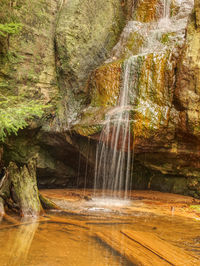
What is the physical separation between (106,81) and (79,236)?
605 centimetres

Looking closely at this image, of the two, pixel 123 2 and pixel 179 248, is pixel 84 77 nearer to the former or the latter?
pixel 123 2

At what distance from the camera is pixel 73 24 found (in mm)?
9750

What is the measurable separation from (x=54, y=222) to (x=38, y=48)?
6.98 meters

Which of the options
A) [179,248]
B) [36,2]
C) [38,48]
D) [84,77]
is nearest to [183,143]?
[84,77]

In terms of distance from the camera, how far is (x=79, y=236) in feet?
11.0

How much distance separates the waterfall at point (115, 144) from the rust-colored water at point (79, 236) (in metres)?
3.10

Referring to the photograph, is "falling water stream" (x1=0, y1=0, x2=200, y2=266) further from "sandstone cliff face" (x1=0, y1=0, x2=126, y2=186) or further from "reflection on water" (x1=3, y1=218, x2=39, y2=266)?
"sandstone cliff face" (x1=0, y1=0, x2=126, y2=186)

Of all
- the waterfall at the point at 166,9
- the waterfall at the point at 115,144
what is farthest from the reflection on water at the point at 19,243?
the waterfall at the point at 166,9

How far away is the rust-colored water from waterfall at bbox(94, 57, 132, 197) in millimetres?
3101

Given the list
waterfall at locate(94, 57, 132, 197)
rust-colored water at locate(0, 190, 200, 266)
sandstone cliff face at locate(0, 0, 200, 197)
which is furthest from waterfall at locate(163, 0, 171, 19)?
rust-colored water at locate(0, 190, 200, 266)

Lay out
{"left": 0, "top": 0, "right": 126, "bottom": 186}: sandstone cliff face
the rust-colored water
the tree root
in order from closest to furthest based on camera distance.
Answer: the rust-colored water
the tree root
{"left": 0, "top": 0, "right": 126, "bottom": 186}: sandstone cliff face

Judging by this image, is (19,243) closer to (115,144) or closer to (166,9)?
Result: (115,144)

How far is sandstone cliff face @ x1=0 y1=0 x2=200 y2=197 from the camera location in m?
7.77

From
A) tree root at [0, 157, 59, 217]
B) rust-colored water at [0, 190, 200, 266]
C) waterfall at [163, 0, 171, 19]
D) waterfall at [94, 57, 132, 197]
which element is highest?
waterfall at [163, 0, 171, 19]
